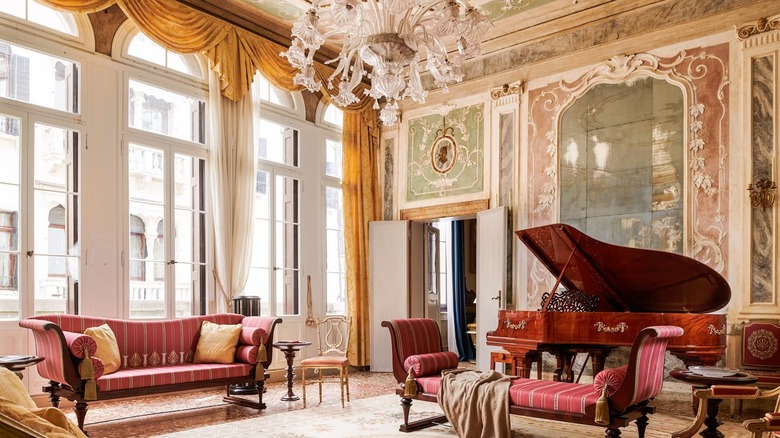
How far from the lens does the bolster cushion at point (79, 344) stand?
4.71 meters

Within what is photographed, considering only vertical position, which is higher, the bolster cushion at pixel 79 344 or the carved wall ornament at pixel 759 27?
the carved wall ornament at pixel 759 27

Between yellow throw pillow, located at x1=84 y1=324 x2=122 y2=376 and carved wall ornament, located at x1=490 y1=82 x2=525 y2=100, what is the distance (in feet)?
17.6

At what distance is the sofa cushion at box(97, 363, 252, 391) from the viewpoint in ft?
16.3

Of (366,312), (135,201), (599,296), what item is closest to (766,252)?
(599,296)

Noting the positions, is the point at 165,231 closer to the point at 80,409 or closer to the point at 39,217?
the point at 39,217

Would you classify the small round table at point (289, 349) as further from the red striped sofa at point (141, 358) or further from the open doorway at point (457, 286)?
the open doorway at point (457, 286)

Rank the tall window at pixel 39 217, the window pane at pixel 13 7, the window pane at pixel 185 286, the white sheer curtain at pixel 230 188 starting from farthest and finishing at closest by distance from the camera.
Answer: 1. the white sheer curtain at pixel 230 188
2. the window pane at pixel 185 286
3. the window pane at pixel 13 7
4. the tall window at pixel 39 217

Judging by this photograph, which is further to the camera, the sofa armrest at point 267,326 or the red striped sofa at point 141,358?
the sofa armrest at point 267,326

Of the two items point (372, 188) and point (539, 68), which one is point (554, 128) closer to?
point (539, 68)

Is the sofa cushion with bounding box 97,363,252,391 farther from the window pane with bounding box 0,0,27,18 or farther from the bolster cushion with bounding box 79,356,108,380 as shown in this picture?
the window pane with bounding box 0,0,27,18

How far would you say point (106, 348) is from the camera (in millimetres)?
5234

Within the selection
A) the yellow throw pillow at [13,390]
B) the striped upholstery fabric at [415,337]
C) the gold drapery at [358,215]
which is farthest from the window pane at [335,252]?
the yellow throw pillow at [13,390]

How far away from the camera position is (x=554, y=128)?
7.73m

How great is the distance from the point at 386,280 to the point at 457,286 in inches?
102
